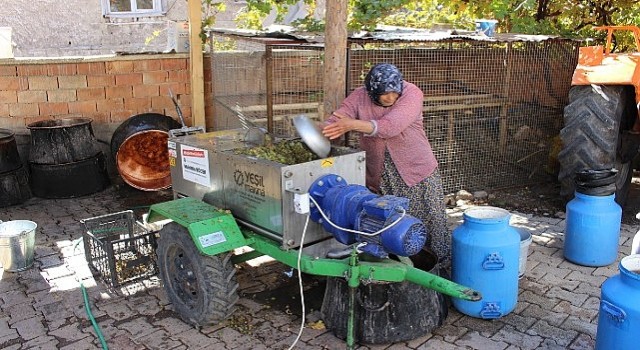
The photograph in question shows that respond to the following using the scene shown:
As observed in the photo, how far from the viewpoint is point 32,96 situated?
7.29 meters

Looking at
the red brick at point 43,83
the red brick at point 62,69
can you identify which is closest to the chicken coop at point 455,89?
the red brick at point 62,69

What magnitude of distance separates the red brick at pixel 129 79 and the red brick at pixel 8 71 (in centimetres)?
117

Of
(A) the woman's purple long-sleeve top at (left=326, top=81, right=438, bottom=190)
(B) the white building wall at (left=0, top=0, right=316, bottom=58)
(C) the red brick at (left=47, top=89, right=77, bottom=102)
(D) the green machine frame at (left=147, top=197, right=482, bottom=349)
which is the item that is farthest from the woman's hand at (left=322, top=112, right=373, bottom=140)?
(B) the white building wall at (left=0, top=0, right=316, bottom=58)

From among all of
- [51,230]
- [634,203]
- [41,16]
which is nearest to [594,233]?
[634,203]

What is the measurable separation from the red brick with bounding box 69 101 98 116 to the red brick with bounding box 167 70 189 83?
3.33 feet

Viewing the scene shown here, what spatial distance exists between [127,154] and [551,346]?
5400 millimetres

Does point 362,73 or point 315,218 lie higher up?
point 362,73

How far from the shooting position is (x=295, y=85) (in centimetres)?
604

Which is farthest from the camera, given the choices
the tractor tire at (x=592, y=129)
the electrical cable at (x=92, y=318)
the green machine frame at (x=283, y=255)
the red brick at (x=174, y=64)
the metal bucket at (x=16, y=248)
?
the red brick at (x=174, y=64)

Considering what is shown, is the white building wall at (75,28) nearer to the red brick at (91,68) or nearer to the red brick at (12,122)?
the red brick at (91,68)

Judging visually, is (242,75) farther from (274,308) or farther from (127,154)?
(274,308)

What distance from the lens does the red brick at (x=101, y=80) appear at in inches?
296

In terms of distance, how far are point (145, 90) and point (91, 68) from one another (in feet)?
2.30

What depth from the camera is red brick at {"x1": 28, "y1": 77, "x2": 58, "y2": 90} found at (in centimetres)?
726
